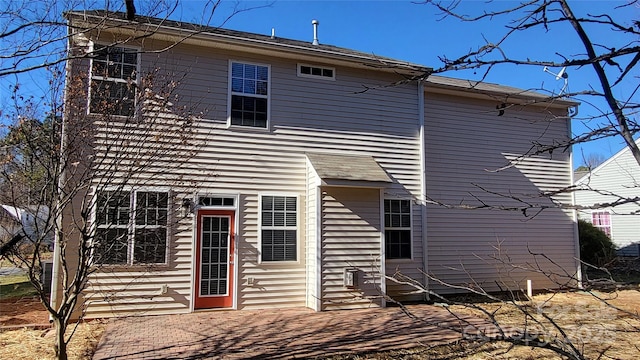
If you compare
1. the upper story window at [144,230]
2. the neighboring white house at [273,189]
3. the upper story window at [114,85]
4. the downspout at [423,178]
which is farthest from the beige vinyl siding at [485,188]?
the upper story window at [114,85]

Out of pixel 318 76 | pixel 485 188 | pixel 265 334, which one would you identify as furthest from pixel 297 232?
pixel 485 188

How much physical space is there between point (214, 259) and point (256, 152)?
7.96 ft

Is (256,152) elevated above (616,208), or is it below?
above

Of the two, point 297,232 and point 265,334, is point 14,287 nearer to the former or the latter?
point 297,232

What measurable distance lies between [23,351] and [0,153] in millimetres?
2905

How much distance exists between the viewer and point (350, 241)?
30.8ft

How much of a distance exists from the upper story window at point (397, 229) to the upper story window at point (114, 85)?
20.0 ft

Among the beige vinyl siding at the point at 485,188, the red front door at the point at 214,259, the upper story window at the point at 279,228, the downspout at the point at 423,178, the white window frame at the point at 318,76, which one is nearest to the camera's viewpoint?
the red front door at the point at 214,259

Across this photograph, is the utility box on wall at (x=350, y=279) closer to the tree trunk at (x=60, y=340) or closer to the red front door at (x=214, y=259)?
the red front door at (x=214, y=259)

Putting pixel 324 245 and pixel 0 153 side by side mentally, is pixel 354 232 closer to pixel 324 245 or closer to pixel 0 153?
pixel 324 245

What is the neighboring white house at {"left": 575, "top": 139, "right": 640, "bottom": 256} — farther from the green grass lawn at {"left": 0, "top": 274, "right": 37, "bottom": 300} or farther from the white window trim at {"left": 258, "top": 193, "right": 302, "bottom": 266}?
the green grass lawn at {"left": 0, "top": 274, "right": 37, "bottom": 300}

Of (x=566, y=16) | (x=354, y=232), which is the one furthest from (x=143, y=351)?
(x=566, y=16)

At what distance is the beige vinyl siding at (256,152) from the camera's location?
8.57 metres

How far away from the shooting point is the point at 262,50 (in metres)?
9.47
